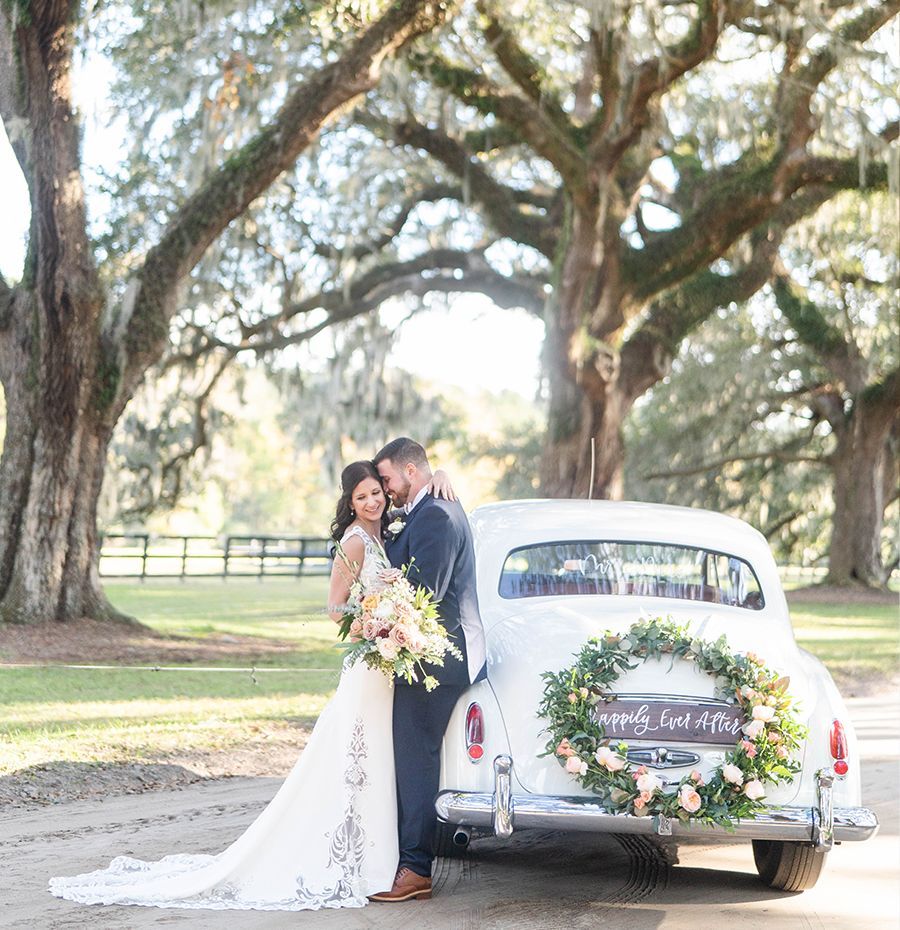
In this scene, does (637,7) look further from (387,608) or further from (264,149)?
(387,608)

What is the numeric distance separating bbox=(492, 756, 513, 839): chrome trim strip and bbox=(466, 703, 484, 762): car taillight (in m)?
0.11

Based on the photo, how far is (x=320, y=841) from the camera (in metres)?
6.27

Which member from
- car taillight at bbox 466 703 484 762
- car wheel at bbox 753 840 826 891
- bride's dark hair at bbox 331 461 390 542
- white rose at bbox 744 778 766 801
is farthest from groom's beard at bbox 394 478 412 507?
car wheel at bbox 753 840 826 891

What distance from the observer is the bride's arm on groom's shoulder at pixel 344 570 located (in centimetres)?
641

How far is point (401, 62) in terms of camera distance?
727 inches

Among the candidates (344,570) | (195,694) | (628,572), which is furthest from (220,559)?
(344,570)

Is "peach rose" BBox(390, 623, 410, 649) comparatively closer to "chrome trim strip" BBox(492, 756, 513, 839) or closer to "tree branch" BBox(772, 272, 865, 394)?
"chrome trim strip" BBox(492, 756, 513, 839)

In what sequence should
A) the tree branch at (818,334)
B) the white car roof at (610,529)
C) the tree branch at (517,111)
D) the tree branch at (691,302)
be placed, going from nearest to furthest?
1. the white car roof at (610,529)
2. the tree branch at (517,111)
3. the tree branch at (691,302)
4. the tree branch at (818,334)

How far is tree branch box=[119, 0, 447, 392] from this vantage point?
52.9 ft

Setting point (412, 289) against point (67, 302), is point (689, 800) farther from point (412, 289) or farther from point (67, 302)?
point (412, 289)

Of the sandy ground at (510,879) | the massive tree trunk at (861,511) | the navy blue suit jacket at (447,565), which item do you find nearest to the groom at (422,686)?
the navy blue suit jacket at (447,565)

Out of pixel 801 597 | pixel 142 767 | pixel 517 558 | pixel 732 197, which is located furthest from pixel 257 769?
pixel 801 597

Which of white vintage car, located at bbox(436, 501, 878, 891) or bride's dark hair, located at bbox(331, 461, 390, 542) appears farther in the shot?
bride's dark hair, located at bbox(331, 461, 390, 542)

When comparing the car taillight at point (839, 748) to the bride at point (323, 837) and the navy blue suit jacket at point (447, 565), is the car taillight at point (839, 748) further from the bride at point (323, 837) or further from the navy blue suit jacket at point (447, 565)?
the bride at point (323, 837)
